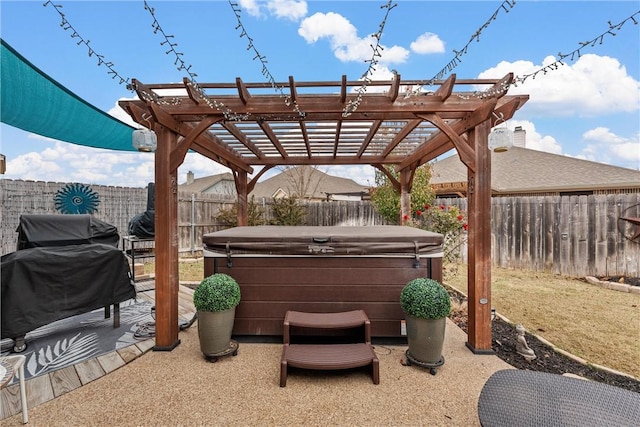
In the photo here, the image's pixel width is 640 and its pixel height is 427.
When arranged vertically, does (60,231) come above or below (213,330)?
above

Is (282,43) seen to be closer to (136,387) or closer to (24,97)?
(24,97)

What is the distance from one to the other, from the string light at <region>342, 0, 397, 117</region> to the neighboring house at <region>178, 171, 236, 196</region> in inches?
718

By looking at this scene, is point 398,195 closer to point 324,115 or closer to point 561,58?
point 324,115

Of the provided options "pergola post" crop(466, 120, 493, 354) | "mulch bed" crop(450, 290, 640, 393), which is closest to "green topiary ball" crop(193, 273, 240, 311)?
"pergola post" crop(466, 120, 493, 354)

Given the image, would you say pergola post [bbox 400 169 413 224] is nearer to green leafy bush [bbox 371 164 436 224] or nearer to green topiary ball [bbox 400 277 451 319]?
green leafy bush [bbox 371 164 436 224]

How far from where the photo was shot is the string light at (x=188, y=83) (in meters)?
2.16

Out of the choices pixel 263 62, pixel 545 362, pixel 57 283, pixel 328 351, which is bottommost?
pixel 545 362

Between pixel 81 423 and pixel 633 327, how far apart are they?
5317 millimetres

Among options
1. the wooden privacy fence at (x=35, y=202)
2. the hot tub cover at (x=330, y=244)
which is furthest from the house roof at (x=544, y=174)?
the wooden privacy fence at (x=35, y=202)

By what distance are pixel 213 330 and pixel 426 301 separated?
72.7 inches

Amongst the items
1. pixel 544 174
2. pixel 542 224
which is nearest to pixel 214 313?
pixel 542 224

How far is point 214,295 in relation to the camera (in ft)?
8.31

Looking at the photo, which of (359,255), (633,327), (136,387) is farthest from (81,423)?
(633,327)

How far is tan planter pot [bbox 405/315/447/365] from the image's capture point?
7.90 ft
